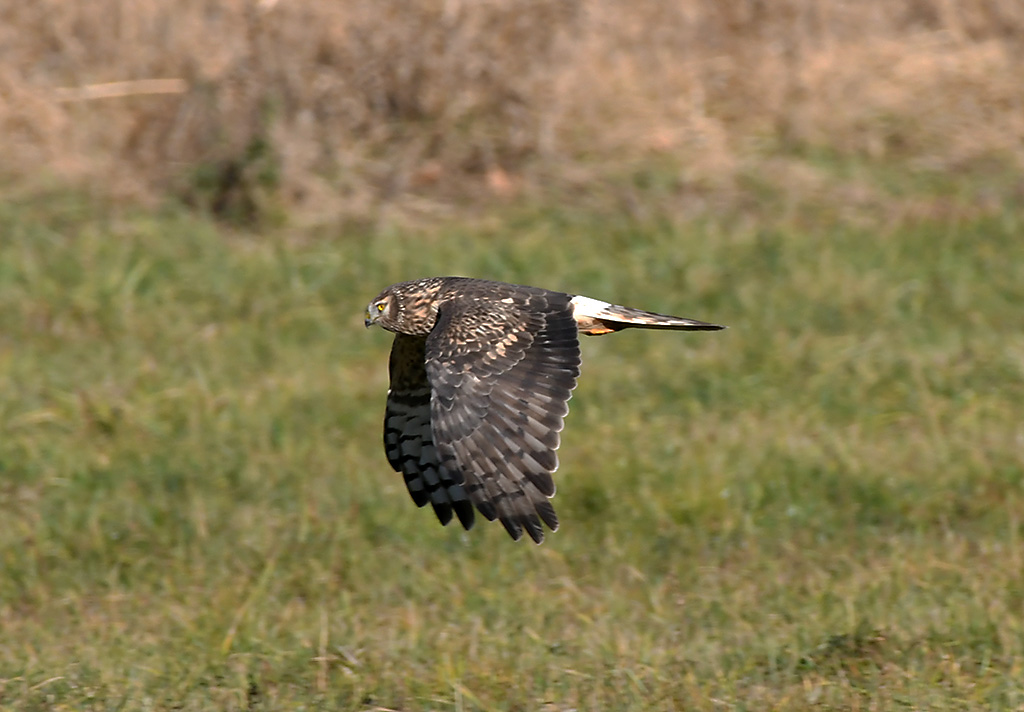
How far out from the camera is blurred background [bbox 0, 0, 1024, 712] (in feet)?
16.2

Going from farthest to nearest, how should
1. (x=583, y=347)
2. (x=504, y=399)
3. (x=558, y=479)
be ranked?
(x=583, y=347), (x=558, y=479), (x=504, y=399)

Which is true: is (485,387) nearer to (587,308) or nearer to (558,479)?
(587,308)

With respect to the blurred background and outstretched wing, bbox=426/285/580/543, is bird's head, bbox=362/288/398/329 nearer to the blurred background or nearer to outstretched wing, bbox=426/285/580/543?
outstretched wing, bbox=426/285/580/543

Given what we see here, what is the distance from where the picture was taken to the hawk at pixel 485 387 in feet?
13.7

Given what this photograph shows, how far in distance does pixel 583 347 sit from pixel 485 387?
4.04 metres

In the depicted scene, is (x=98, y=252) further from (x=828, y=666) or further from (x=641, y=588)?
(x=828, y=666)

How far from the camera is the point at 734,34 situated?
12.1 meters

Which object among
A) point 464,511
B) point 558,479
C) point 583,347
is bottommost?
point 558,479

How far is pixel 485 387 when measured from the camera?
4.33 metres

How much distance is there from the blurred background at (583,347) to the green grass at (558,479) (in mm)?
24

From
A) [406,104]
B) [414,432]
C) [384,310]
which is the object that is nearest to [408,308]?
[384,310]

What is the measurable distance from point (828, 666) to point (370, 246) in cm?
560

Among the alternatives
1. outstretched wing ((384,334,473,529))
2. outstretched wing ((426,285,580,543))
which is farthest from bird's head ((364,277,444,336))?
outstretched wing ((426,285,580,543))

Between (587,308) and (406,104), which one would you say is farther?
(406,104)
